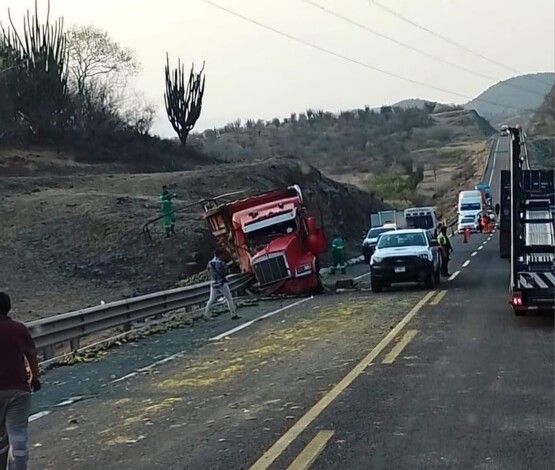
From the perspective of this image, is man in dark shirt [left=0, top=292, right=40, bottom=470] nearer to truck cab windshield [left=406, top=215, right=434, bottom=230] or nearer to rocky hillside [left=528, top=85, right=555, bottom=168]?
truck cab windshield [left=406, top=215, right=434, bottom=230]

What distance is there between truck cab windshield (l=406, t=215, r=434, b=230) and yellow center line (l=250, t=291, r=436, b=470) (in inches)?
1234

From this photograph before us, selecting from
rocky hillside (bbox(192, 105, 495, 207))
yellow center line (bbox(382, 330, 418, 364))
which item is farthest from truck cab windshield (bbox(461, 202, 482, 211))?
yellow center line (bbox(382, 330, 418, 364))

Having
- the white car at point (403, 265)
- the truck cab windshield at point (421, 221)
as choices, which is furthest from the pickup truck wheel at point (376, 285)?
the truck cab windshield at point (421, 221)

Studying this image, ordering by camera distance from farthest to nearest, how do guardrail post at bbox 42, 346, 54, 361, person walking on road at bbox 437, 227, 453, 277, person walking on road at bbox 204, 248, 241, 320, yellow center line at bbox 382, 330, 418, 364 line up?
person walking on road at bbox 437, 227, 453, 277
person walking on road at bbox 204, 248, 241, 320
guardrail post at bbox 42, 346, 54, 361
yellow center line at bbox 382, 330, 418, 364

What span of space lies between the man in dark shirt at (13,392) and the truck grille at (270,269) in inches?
706

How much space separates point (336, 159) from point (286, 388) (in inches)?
5417

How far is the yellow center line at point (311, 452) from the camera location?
7.61 m

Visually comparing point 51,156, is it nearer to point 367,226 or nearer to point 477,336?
point 367,226

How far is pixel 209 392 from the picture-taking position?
11.3 metres

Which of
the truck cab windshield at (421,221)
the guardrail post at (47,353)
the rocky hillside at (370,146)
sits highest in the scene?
the rocky hillside at (370,146)

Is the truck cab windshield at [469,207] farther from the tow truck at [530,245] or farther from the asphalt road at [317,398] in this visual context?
the asphalt road at [317,398]

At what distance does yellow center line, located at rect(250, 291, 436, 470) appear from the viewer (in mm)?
7905

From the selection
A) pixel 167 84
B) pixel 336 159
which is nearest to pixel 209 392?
pixel 167 84

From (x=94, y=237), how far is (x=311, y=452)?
Result: 2758cm
